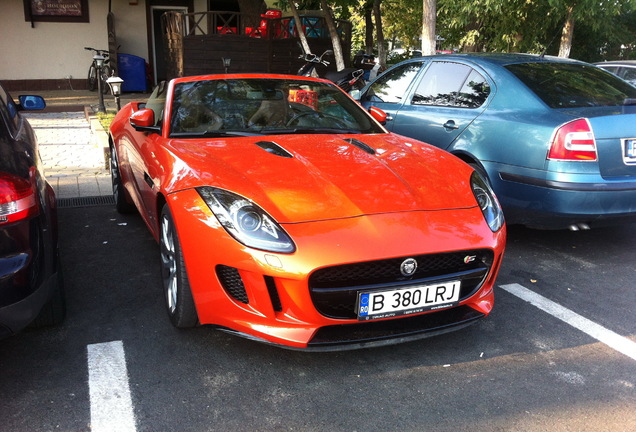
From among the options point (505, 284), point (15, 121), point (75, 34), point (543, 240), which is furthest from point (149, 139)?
point (75, 34)

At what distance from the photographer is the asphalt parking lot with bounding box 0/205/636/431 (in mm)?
2439

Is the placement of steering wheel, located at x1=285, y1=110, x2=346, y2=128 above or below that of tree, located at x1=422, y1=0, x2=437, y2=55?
below

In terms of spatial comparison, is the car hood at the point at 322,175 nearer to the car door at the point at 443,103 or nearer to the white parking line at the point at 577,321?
the white parking line at the point at 577,321

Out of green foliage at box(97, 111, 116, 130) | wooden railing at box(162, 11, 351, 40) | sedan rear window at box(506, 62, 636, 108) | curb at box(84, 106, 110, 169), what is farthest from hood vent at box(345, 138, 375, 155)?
wooden railing at box(162, 11, 351, 40)

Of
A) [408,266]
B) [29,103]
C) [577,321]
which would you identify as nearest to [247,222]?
[408,266]

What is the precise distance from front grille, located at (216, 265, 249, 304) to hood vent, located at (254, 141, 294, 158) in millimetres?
914

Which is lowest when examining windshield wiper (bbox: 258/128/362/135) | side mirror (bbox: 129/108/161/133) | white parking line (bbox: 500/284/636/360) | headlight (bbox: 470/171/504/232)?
white parking line (bbox: 500/284/636/360)

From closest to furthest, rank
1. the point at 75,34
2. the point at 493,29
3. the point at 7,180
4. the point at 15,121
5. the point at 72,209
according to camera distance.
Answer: the point at 7,180 → the point at 15,121 → the point at 72,209 → the point at 493,29 → the point at 75,34

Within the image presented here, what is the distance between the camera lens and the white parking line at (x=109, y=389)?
238cm

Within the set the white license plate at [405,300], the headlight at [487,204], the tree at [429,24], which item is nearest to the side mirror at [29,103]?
the white license plate at [405,300]

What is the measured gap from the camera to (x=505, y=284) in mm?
3898

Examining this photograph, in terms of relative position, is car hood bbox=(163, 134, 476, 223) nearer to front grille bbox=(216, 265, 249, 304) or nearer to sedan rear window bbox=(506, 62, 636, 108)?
front grille bbox=(216, 265, 249, 304)

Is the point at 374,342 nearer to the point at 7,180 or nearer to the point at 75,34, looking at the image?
the point at 7,180

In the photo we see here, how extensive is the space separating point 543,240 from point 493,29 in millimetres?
7938
